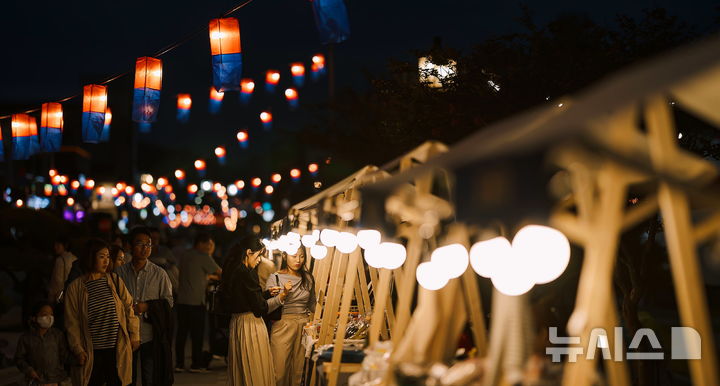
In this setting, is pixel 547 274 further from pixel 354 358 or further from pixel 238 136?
pixel 238 136

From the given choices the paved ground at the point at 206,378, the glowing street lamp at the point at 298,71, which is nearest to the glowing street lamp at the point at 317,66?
the glowing street lamp at the point at 298,71

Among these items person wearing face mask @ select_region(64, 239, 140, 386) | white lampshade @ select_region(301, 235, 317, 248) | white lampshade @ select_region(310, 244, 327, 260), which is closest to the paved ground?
white lampshade @ select_region(301, 235, 317, 248)

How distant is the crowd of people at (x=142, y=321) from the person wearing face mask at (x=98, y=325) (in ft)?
0.04

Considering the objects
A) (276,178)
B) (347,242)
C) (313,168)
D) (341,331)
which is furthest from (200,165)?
(341,331)

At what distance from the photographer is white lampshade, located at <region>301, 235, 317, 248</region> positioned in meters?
11.0

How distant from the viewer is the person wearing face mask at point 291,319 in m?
10.1

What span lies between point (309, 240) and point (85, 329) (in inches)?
149

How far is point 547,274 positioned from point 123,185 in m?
40.1

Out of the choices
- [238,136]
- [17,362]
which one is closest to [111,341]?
[17,362]

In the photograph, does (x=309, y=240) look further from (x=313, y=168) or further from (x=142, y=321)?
(x=313, y=168)

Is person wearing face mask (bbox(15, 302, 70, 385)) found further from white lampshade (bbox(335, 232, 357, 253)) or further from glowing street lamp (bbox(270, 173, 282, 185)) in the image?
glowing street lamp (bbox(270, 173, 282, 185))

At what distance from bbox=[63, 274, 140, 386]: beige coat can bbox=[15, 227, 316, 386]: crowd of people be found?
1 cm

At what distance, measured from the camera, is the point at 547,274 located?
12.5ft

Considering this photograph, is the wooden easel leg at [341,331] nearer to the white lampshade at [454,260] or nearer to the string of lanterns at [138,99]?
the white lampshade at [454,260]
